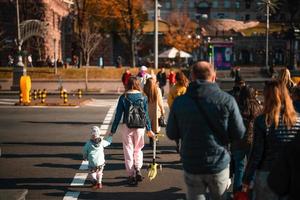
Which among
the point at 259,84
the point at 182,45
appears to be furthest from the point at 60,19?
the point at 259,84

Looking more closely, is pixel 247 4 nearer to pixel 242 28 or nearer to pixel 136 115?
pixel 242 28

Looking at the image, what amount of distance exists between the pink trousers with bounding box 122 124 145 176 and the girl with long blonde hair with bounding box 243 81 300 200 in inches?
142

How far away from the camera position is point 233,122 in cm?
496

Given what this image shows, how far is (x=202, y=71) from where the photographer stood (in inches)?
191

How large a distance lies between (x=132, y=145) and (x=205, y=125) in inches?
155

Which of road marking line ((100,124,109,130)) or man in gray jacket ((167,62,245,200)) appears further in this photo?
road marking line ((100,124,109,130))

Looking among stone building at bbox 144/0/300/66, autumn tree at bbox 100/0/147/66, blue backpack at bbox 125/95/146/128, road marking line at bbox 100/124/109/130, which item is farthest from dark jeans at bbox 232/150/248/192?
stone building at bbox 144/0/300/66

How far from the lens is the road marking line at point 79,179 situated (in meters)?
8.83

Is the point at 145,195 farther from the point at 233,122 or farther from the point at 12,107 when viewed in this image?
the point at 12,107

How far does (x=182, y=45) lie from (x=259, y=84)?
1282 inches

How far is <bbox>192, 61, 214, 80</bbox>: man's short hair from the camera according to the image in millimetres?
4859

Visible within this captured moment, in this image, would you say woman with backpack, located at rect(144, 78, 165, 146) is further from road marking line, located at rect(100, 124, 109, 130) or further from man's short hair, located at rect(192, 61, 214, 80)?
man's short hair, located at rect(192, 61, 214, 80)

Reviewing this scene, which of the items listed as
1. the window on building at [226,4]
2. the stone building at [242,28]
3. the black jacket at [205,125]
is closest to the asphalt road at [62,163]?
the black jacket at [205,125]

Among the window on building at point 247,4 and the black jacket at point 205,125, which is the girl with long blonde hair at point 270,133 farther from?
the window on building at point 247,4
